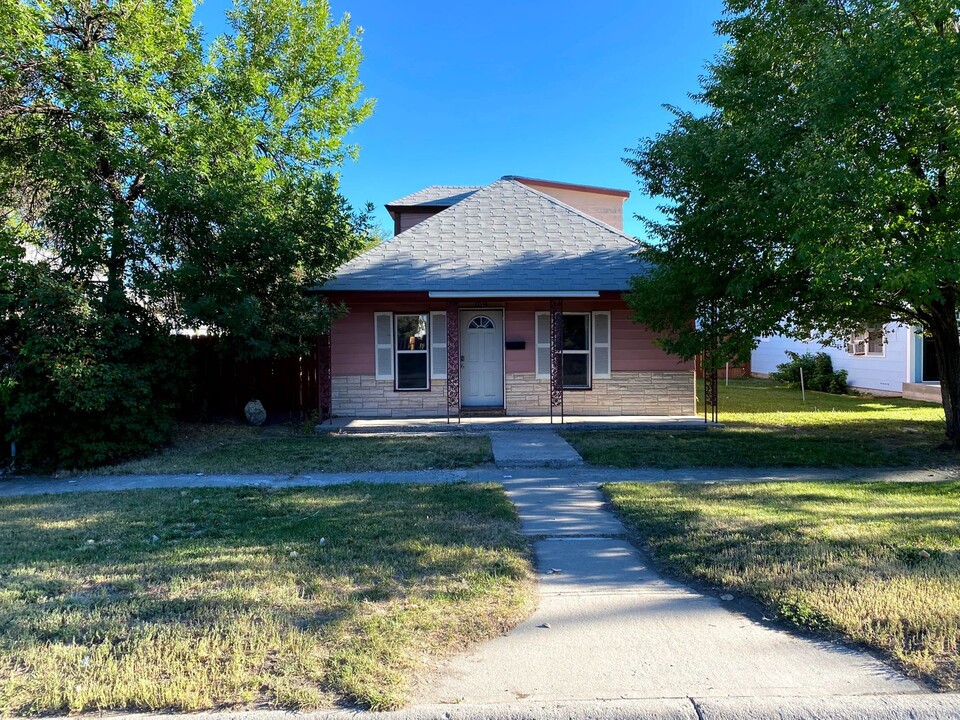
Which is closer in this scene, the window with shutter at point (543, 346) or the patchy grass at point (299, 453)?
the patchy grass at point (299, 453)

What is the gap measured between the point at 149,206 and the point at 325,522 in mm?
7052

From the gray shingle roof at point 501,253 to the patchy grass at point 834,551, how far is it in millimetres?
5897

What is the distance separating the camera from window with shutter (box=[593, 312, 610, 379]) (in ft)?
42.0

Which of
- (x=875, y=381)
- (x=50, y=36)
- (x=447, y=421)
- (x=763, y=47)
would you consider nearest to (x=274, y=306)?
(x=447, y=421)

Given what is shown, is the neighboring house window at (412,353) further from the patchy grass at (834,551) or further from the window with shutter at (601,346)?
the patchy grass at (834,551)

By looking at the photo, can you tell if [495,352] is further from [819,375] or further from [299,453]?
[819,375]

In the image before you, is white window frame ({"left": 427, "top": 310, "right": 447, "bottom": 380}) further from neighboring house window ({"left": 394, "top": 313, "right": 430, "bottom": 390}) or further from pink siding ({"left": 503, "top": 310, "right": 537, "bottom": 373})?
pink siding ({"left": 503, "top": 310, "right": 537, "bottom": 373})

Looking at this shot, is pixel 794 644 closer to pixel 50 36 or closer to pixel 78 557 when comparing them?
pixel 78 557

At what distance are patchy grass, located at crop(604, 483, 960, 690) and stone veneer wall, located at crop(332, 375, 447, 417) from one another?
256 inches

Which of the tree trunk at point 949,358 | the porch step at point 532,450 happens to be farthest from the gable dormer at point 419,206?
the tree trunk at point 949,358

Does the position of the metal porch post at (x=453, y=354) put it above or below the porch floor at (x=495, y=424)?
above

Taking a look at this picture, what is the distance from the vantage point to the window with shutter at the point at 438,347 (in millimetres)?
12891

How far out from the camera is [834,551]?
14.9 feet

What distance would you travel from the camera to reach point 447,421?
11648mm
